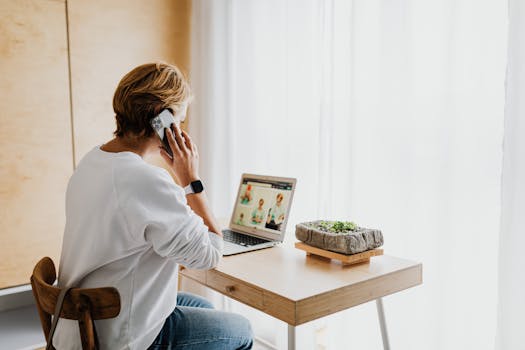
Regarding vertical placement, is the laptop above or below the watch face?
below

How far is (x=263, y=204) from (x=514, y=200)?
92 cm

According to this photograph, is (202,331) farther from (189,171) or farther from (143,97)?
(143,97)

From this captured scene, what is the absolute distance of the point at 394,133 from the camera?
188 centimetres

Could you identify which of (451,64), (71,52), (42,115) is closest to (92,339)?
(451,64)

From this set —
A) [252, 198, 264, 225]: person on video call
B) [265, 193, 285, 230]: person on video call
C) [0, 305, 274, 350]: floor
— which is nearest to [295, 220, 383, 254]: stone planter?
[265, 193, 285, 230]: person on video call

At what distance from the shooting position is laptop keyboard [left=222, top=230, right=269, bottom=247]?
1.83m

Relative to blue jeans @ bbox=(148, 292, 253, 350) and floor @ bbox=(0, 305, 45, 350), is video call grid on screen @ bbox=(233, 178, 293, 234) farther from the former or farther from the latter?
floor @ bbox=(0, 305, 45, 350)

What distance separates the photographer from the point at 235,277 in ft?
4.69

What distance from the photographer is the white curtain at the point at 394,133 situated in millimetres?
1632

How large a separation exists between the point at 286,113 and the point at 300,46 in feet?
1.12

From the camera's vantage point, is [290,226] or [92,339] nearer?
[92,339]

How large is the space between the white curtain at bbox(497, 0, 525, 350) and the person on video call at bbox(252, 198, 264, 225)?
0.89 m

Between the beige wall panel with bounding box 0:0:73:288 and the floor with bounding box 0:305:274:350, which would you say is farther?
the beige wall panel with bounding box 0:0:73:288

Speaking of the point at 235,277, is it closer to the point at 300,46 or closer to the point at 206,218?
the point at 206,218
